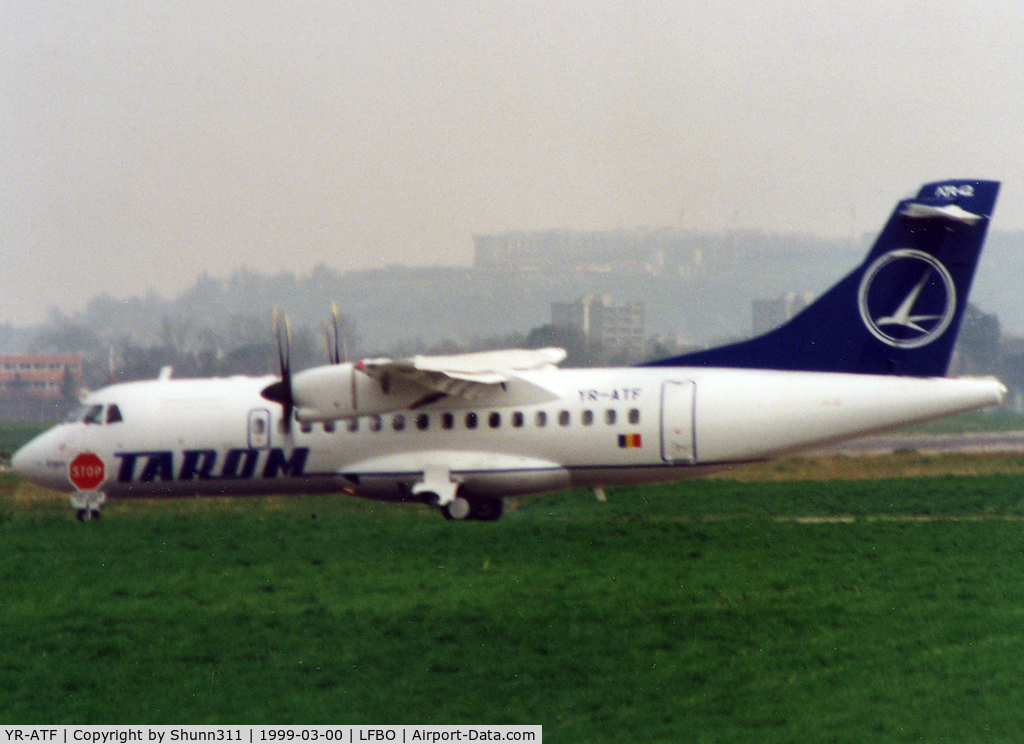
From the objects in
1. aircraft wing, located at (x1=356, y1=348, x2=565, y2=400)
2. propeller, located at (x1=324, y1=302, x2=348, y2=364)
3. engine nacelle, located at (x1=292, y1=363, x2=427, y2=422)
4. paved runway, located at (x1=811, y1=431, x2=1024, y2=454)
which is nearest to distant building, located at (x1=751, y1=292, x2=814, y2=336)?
aircraft wing, located at (x1=356, y1=348, x2=565, y2=400)

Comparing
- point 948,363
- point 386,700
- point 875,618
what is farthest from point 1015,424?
point 386,700

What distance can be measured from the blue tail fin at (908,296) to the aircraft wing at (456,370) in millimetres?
5425

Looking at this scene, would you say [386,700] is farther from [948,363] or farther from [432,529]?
[948,363]

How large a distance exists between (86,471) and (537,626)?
50.0 feet

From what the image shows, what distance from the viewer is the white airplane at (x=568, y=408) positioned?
22.4m

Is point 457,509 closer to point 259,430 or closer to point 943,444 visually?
point 259,430

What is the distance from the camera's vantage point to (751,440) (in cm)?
2266

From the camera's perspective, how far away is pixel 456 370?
23.2 metres

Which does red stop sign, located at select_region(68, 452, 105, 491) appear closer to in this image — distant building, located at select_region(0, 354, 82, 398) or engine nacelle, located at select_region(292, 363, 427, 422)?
distant building, located at select_region(0, 354, 82, 398)

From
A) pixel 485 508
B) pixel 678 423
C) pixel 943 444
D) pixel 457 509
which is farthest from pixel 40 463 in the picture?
pixel 943 444

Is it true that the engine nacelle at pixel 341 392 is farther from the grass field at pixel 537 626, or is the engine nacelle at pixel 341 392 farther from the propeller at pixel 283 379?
the grass field at pixel 537 626

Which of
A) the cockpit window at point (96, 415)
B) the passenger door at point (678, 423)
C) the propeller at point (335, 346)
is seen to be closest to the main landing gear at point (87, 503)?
the cockpit window at point (96, 415)

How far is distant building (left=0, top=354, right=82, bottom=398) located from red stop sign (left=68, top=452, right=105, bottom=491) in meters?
3.10

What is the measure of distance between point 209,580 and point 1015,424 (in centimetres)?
5887
